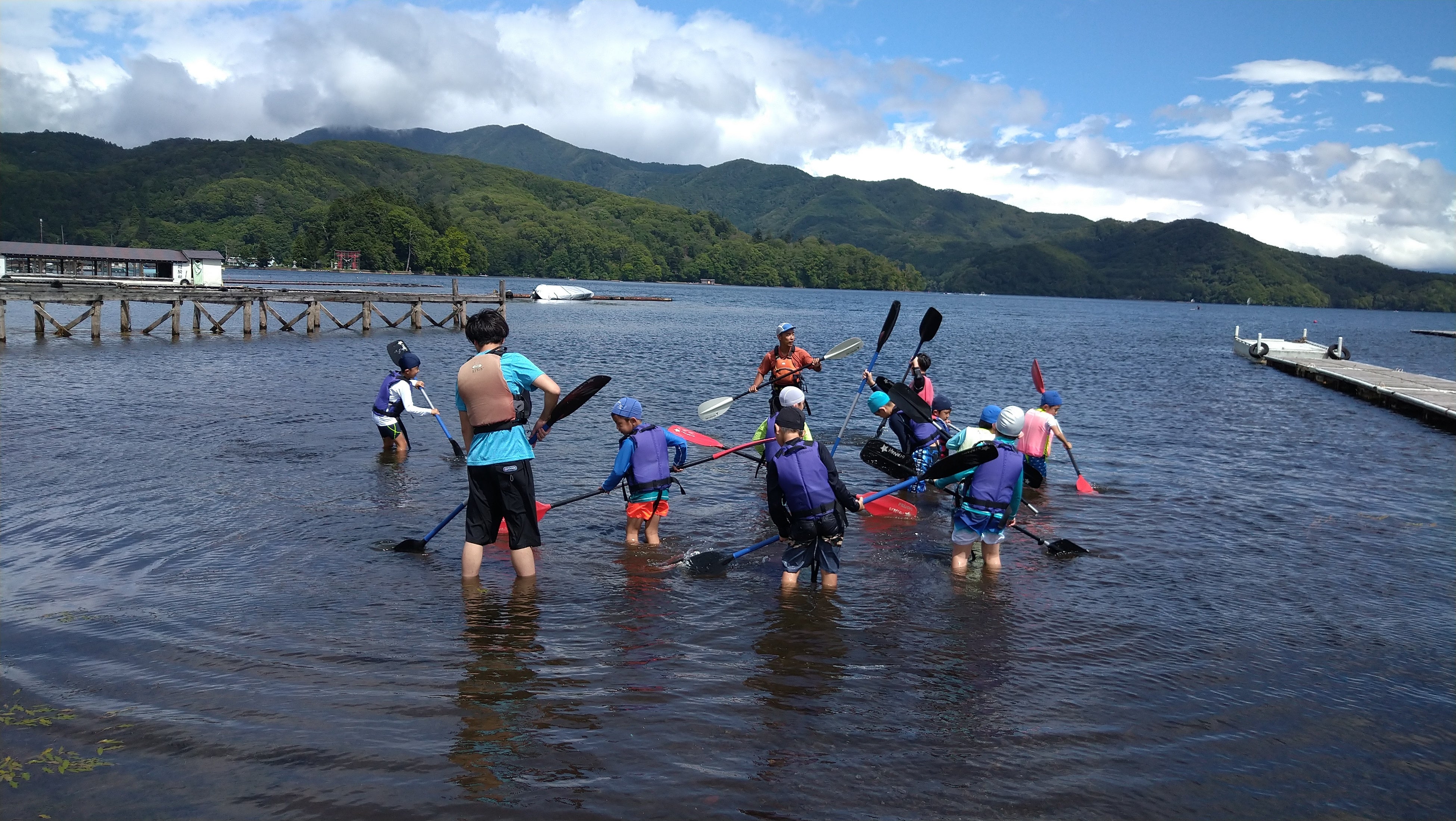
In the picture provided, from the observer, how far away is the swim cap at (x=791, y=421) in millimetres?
8555

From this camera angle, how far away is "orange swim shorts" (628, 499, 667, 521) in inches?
429

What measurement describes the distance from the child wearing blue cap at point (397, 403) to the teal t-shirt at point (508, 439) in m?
8.61

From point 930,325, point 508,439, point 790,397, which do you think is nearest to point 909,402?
point 790,397

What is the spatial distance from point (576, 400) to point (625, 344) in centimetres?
4583

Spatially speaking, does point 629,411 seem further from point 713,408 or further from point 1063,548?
point 1063,548

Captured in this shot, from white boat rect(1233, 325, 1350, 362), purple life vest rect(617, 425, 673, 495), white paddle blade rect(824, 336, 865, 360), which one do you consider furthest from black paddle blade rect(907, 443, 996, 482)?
white boat rect(1233, 325, 1350, 362)

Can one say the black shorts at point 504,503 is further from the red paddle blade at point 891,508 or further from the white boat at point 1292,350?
the white boat at point 1292,350

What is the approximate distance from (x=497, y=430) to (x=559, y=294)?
112636 millimetres

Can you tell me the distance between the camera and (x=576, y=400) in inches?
389

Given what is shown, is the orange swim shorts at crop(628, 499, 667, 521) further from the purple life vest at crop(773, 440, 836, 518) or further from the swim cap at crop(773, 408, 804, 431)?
the swim cap at crop(773, 408, 804, 431)

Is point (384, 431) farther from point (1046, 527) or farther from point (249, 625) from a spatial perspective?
point (1046, 527)

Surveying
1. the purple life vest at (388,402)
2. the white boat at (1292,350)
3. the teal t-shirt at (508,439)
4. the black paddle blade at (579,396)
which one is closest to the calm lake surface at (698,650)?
the purple life vest at (388,402)

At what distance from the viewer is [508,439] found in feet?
26.5

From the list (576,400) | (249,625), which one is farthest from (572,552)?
(249,625)
